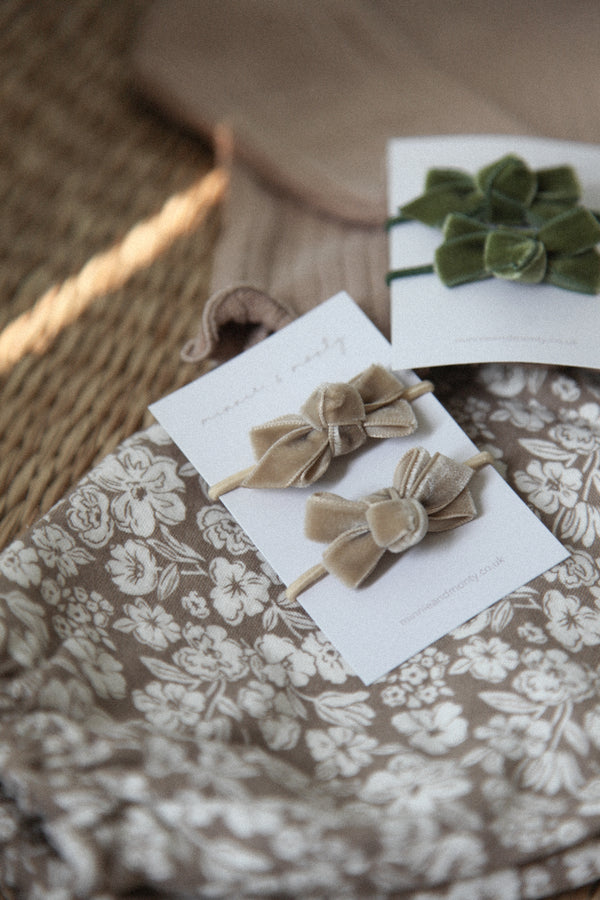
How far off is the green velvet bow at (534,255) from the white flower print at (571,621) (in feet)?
0.76

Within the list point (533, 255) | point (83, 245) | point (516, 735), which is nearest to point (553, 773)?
point (516, 735)

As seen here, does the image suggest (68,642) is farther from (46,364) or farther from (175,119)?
(175,119)

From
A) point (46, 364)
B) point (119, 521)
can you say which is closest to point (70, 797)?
point (119, 521)

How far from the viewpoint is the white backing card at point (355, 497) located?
1.53 feet

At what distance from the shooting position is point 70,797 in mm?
371

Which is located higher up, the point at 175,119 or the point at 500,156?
the point at 175,119

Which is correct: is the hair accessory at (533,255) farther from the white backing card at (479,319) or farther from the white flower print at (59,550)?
the white flower print at (59,550)

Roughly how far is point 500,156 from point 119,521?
451 mm

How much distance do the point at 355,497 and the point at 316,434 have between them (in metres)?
0.05

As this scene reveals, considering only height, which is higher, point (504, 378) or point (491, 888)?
point (504, 378)

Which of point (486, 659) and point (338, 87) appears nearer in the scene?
point (486, 659)

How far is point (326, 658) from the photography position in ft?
1.54

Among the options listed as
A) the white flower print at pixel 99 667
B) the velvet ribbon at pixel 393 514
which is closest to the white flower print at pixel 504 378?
the velvet ribbon at pixel 393 514

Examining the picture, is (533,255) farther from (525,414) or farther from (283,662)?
(283,662)
